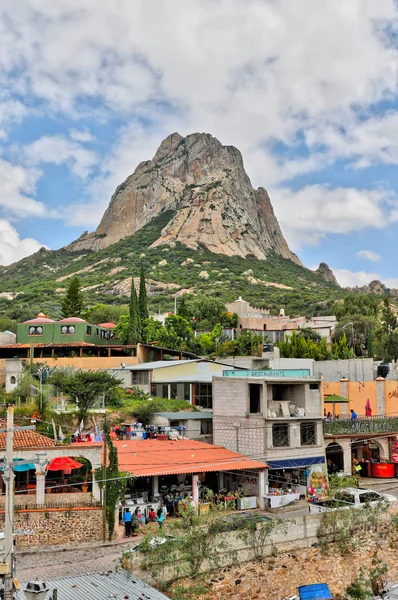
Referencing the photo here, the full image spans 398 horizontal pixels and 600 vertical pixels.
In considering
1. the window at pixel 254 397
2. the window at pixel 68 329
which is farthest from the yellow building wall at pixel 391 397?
the window at pixel 68 329

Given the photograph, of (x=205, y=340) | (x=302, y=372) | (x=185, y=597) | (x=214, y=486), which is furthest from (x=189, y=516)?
(x=205, y=340)

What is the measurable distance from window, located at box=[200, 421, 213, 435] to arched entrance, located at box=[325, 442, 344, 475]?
7.02 meters

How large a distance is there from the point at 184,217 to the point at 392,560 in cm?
15599

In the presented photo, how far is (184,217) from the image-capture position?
177m

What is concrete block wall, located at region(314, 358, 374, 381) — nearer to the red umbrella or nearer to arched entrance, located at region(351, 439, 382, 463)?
the red umbrella

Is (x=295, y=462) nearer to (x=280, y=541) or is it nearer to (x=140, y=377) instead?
(x=280, y=541)

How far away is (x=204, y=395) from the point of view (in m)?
38.6

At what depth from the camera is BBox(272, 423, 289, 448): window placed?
1190 inches

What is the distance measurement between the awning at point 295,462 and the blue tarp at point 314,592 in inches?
329

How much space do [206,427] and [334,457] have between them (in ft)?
26.9

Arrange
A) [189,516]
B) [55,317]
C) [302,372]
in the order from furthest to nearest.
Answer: [55,317], [302,372], [189,516]

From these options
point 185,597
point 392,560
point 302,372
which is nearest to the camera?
point 185,597

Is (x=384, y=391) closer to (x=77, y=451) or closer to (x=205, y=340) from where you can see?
(x=77, y=451)

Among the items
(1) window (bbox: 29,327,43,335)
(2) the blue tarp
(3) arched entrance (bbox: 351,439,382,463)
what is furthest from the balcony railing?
(1) window (bbox: 29,327,43,335)
